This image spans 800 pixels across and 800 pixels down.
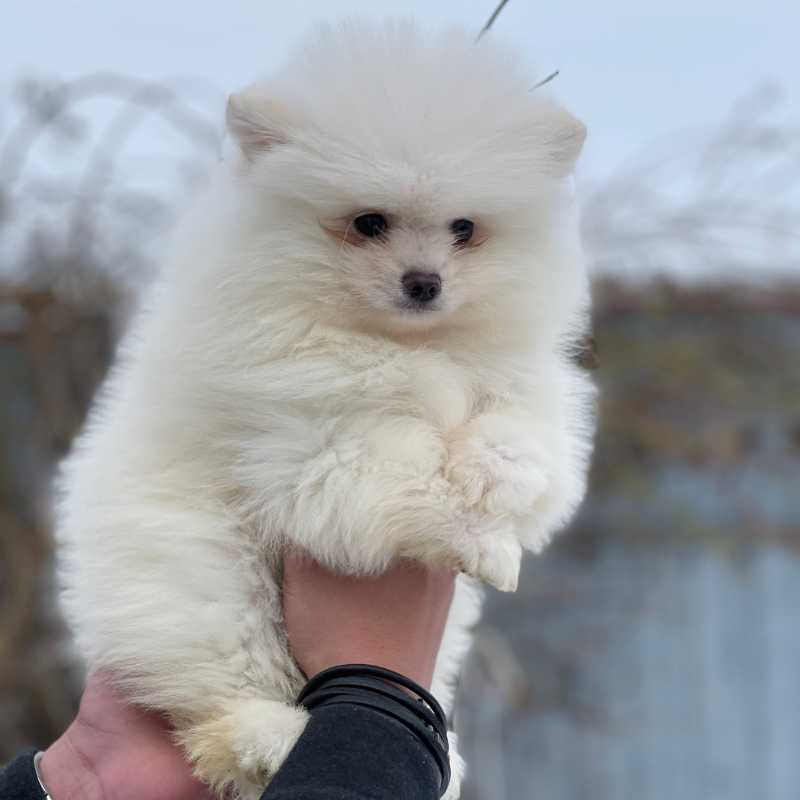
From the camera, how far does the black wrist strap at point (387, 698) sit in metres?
1.52

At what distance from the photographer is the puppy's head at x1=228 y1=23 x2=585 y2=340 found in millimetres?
1696

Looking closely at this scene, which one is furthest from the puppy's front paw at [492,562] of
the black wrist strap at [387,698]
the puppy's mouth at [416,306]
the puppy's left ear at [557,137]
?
the puppy's left ear at [557,137]

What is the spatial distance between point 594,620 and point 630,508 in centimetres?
59

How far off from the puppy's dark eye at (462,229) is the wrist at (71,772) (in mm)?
1060

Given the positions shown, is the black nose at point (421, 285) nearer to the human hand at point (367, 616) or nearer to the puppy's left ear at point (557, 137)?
the puppy's left ear at point (557, 137)

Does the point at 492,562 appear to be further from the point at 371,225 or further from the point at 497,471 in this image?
the point at 371,225

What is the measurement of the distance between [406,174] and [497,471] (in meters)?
0.47

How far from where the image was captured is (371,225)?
1760 mm

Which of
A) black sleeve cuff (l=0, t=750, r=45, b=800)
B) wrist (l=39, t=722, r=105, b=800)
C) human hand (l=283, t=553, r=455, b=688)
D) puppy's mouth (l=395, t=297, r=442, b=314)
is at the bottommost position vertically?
wrist (l=39, t=722, r=105, b=800)

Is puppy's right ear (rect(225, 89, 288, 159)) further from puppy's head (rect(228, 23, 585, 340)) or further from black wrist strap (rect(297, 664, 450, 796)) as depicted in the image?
black wrist strap (rect(297, 664, 450, 796))

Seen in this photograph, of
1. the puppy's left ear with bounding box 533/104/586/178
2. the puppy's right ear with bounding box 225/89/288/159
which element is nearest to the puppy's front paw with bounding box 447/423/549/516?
the puppy's left ear with bounding box 533/104/586/178

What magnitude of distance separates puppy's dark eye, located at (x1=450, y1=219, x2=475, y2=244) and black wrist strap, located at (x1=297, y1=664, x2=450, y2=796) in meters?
0.70

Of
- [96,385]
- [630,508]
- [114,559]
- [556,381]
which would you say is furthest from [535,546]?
[630,508]

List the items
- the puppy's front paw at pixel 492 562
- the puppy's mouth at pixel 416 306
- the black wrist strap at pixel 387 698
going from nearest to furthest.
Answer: the black wrist strap at pixel 387 698 → the puppy's front paw at pixel 492 562 → the puppy's mouth at pixel 416 306
